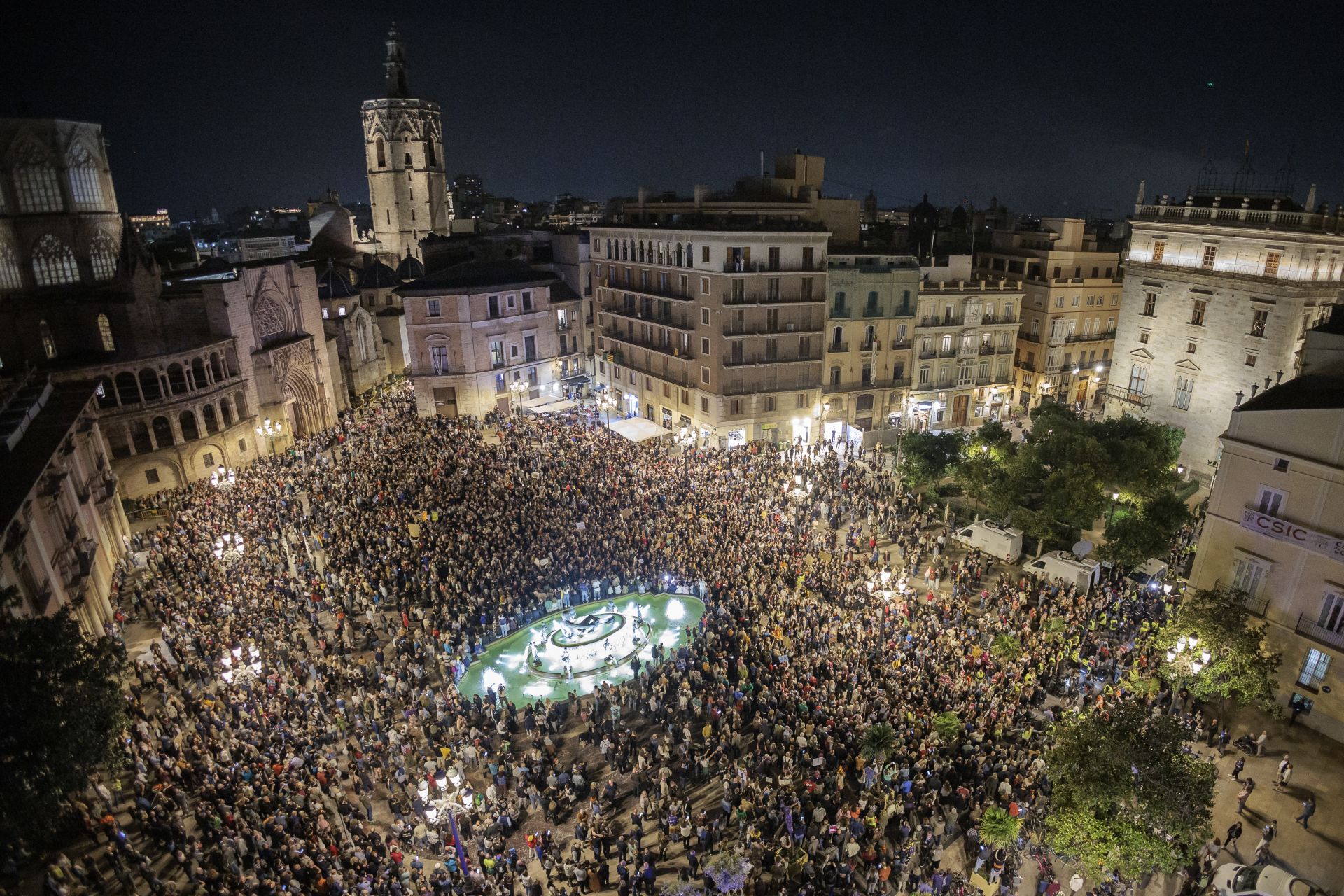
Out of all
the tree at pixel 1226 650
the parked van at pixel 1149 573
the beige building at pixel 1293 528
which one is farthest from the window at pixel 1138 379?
the tree at pixel 1226 650

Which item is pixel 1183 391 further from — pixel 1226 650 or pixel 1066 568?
pixel 1226 650

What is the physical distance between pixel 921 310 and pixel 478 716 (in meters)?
35.3

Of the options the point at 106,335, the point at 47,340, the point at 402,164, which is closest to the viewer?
the point at 47,340

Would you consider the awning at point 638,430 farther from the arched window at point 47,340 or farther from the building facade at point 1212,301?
the arched window at point 47,340

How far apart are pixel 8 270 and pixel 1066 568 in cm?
5916

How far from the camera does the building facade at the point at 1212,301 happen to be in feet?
108

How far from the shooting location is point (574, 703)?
22.0 m

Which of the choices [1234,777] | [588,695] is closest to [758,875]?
[588,695]

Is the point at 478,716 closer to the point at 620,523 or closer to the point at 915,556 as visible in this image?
the point at 620,523

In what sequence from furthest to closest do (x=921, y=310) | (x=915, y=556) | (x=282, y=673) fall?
1. (x=921, y=310)
2. (x=915, y=556)
3. (x=282, y=673)

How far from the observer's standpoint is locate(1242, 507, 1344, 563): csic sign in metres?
20.3

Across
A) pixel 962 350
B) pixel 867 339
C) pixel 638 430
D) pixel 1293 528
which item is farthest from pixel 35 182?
pixel 1293 528

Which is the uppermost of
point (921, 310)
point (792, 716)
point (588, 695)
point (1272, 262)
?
point (1272, 262)

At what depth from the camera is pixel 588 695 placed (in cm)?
2248
